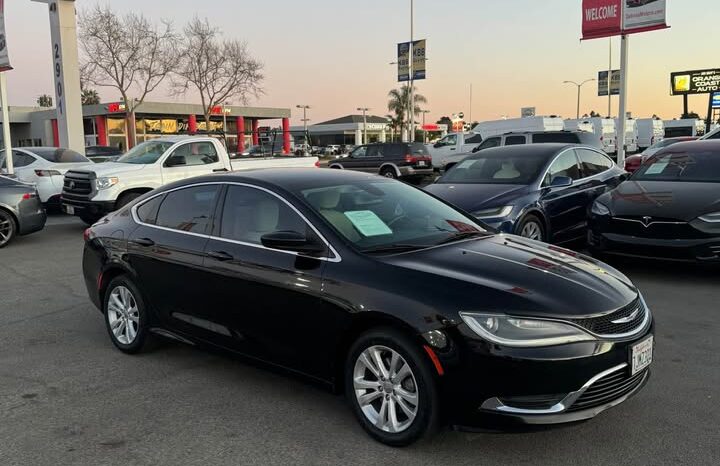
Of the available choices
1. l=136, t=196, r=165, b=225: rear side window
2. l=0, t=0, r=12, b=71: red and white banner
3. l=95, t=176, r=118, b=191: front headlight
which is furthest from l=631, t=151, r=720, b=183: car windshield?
l=0, t=0, r=12, b=71: red and white banner

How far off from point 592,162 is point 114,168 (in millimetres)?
8610

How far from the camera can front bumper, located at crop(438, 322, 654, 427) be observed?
118 inches

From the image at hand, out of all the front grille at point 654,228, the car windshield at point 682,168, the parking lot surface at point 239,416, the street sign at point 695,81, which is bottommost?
the parking lot surface at point 239,416

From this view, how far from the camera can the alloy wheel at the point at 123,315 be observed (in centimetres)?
498

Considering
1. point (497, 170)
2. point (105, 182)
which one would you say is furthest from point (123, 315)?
point (105, 182)

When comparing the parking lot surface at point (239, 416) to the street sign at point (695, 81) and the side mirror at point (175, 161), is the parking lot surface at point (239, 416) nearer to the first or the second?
the side mirror at point (175, 161)

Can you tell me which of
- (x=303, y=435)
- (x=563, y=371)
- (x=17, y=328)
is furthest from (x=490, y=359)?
(x=17, y=328)

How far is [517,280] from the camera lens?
3.37 meters

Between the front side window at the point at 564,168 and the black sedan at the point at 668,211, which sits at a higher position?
the front side window at the point at 564,168

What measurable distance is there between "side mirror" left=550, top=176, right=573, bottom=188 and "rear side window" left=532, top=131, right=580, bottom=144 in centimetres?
985

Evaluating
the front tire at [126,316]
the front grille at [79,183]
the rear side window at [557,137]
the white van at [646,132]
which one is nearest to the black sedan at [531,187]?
the front tire at [126,316]

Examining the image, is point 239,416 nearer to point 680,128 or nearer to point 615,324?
point 615,324

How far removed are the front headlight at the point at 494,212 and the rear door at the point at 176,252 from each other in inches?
161

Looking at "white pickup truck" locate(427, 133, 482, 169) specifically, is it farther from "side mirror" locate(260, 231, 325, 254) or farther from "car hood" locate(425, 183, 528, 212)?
"side mirror" locate(260, 231, 325, 254)
